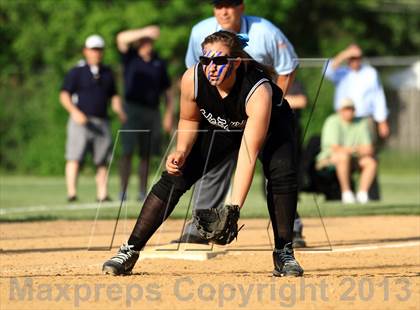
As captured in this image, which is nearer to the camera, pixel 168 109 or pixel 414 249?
pixel 414 249

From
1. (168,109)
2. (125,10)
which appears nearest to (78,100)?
(168,109)

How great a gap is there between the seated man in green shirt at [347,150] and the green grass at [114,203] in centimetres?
35

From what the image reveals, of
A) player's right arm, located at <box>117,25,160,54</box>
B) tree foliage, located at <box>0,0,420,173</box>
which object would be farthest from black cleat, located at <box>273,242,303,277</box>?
tree foliage, located at <box>0,0,420,173</box>

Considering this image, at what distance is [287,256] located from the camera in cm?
778

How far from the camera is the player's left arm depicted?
291 inches

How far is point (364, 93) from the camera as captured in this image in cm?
1667

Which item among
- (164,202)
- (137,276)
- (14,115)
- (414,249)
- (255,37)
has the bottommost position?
(137,276)

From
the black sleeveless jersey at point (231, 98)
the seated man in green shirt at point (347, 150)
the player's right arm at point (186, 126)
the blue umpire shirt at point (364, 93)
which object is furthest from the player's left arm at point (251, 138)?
the blue umpire shirt at point (364, 93)

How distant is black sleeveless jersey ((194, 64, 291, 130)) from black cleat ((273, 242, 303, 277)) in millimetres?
882

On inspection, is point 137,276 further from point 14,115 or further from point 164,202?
point 14,115

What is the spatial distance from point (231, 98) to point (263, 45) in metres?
2.09

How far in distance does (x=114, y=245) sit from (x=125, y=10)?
780 inches

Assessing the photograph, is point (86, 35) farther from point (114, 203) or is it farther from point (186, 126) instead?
point (186, 126)

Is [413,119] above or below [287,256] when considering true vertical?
above
